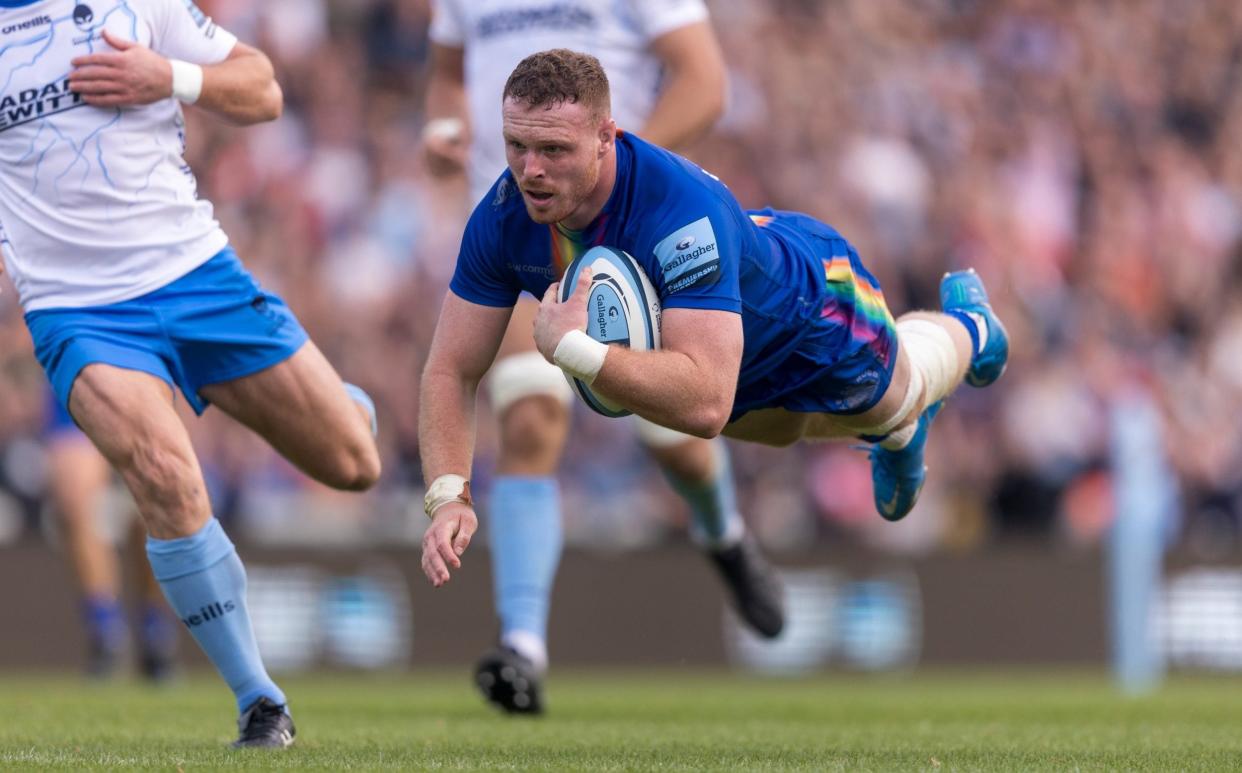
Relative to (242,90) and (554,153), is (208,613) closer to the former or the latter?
(242,90)

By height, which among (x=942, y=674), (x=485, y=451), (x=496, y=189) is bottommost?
(x=942, y=674)

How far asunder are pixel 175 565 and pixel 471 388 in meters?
1.06

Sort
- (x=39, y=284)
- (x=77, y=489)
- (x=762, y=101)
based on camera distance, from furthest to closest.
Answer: (x=762, y=101)
(x=77, y=489)
(x=39, y=284)

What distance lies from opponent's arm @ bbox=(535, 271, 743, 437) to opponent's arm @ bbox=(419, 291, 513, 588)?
0.54m

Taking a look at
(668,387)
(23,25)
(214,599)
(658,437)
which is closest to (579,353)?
(668,387)

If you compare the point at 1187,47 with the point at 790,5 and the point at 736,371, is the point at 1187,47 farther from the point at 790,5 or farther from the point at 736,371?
the point at 736,371

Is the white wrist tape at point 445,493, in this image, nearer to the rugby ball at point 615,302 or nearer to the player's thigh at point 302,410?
the rugby ball at point 615,302

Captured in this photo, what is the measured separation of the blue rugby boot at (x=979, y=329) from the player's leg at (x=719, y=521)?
1.47 metres

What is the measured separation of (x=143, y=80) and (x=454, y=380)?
4.64 feet

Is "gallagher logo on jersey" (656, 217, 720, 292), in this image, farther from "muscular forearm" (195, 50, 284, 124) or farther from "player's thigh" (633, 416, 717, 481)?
"player's thigh" (633, 416, 717, 481)

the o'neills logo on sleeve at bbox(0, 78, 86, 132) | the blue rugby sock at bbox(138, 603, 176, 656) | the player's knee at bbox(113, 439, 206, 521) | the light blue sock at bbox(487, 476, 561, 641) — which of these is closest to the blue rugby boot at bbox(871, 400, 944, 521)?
the light blue sock at bbox(487, 476, 561, 641)

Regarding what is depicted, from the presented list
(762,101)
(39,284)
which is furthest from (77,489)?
(762,101)

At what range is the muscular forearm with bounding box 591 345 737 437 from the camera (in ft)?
16.9

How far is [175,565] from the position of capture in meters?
5.88
